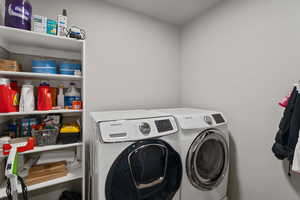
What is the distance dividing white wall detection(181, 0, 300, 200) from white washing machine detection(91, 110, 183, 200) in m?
0.80

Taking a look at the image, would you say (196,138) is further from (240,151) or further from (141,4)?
(141,4)

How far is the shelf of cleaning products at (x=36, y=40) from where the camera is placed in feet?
3.39

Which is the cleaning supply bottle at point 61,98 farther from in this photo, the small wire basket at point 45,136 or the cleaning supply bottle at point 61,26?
the cleaning supply bottle at point 61,26

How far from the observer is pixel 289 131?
1.01 meters

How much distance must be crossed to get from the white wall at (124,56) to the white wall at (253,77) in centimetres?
57

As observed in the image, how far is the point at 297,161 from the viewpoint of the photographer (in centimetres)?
93

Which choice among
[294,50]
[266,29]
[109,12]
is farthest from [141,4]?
[294,50]

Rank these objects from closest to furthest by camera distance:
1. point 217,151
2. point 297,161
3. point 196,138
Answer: point 297,161 < point 196,138 < point 217,151

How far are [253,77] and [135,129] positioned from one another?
125cm

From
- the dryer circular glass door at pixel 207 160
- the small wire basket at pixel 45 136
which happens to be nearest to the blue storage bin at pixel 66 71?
the small wire basket at pixel 45 136

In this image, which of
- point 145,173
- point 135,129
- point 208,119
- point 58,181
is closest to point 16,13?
point 135,129

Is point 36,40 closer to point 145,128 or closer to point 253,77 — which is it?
point 145,128

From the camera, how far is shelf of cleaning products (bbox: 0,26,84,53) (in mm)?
1034

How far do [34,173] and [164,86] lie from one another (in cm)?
177
